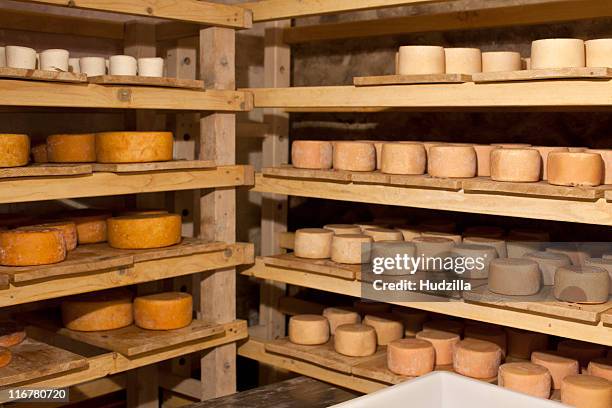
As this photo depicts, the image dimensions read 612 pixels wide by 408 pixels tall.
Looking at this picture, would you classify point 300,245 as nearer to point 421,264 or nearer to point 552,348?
point 421,264

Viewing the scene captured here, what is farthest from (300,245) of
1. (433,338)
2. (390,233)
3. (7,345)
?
(7,345)

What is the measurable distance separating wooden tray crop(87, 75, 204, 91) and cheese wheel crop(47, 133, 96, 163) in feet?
1.07

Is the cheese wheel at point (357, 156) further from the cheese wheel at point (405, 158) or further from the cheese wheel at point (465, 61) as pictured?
the cheese wheel at point (465, 61)

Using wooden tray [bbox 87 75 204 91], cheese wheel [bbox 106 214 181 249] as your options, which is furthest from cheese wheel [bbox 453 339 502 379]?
wooden tray [bbox 87 75 204 91]

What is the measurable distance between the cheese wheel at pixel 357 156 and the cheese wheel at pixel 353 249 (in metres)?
0.31

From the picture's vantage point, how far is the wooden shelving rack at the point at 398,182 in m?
2.78

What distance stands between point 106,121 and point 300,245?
4.26ft

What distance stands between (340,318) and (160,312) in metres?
0.85

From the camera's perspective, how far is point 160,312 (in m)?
3.49

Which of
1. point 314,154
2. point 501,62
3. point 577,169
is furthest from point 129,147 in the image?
point 577,169

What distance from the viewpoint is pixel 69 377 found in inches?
119

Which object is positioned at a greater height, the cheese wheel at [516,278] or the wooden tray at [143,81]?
the wooden tray at [143,81]

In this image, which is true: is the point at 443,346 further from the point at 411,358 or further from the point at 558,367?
the point at 558,367

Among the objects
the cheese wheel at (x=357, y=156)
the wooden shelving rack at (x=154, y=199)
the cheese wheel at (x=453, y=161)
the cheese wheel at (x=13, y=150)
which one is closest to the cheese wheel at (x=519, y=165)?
the cheese wheel at (x=453, y=161)
